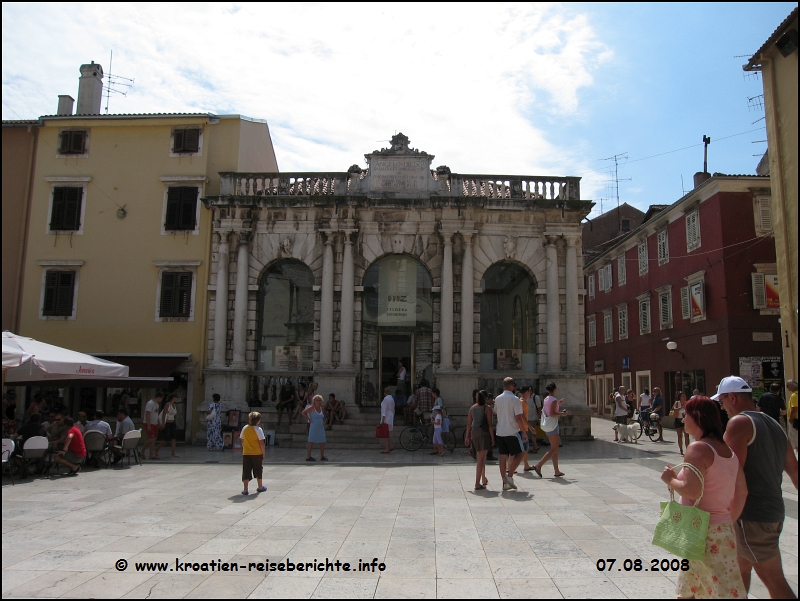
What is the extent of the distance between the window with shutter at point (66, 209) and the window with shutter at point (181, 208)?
3.42 meters

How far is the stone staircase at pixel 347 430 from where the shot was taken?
61.9 feet

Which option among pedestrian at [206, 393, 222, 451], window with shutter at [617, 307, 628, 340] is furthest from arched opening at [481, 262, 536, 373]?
window with shutter at [617, 307, 628, 340]

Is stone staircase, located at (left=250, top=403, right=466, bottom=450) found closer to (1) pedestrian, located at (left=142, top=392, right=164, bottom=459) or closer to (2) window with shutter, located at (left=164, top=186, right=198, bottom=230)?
(1) pedestrian, located at (left=142, top=392, right=164, bottom=459)

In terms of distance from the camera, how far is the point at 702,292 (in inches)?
977

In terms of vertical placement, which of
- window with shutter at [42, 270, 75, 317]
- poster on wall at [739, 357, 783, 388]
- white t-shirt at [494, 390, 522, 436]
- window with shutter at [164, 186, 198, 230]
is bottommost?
white t-shirt at [494, 390, 522, 436]

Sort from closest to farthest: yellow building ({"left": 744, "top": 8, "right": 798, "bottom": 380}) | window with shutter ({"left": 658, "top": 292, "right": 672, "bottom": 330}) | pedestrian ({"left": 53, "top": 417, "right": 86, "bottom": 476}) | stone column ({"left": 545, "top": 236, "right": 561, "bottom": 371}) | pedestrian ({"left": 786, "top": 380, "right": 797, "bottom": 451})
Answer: pedestrian ({"left": 786, "top": 380, "right": 797, "bottom": 451}), pedestrian ({"left": 53, "top": 417, "right": 86, "bottom": 476}), yellow building ({"left": 744, "top": 8, "right": 798, "bottom": 380}), stone column ({"left": 545, "top": 236, "right": 561, "bottom": 371}), window with shutter ({"left": 658, "top": 292, "right": 672, "bottom": 330})

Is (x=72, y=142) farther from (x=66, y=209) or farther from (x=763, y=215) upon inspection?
(x=763, y=215)

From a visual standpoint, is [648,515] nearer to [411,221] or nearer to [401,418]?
[401,418]

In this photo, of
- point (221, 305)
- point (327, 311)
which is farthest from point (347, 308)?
point (221, 305)

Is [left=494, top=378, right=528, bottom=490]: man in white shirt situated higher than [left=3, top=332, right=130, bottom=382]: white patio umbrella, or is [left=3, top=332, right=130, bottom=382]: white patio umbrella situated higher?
[left=3, top=332, right=130, bottom=382]: white patio umbrella

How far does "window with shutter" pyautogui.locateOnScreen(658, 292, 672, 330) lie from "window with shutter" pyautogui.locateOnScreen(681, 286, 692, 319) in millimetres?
1197

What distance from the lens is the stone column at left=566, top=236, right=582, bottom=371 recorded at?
2086cm

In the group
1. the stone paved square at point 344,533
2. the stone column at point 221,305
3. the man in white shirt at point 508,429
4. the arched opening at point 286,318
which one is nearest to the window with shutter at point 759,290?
the stone paved square at point 344,533

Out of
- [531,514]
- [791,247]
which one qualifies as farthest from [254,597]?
[791,247]
